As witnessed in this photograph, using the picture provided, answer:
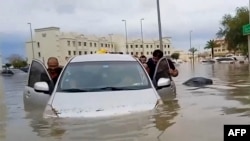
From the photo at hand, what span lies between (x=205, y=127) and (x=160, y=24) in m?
16.1

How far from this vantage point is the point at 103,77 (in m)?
6.62

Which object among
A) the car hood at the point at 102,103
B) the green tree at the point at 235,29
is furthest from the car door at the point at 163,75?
the green tree at the point at 235,29

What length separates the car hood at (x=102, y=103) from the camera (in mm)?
5562

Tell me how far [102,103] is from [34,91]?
7.58ft

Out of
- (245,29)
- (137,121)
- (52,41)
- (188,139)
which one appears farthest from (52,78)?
(52,41)

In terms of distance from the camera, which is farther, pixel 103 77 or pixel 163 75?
pixel 163 75

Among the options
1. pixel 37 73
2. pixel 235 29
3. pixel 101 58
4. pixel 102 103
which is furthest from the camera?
pixel 235 29

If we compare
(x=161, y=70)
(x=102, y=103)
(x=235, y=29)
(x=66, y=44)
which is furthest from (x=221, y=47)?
(x=102, y=103)

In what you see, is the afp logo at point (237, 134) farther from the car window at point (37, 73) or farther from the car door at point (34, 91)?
the car window at point (37, 73)

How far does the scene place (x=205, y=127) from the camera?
577 cm

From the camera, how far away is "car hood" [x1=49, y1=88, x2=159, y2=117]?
5.56 meters

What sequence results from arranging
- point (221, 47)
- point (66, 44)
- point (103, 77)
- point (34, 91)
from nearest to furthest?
point (103, 77) < point (34, 91) < point (66, 44) < point (221, 47)

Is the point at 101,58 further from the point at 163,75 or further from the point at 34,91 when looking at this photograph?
the point at 163,75

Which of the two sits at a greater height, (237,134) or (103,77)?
(103,77)
